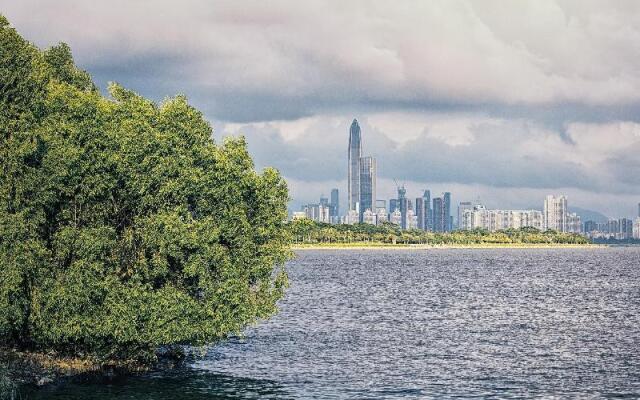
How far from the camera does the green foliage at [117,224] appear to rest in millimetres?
52656

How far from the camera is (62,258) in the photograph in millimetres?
53812

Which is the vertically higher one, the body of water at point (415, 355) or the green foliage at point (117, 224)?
the green foliage at point (117, 224)

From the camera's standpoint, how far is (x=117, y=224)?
5691cm

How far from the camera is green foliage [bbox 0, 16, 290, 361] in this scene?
5266cm

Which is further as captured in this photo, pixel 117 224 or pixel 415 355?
pixel 415 355

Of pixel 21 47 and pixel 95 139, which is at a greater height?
pixel 21 47

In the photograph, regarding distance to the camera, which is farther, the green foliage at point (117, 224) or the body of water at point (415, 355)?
the body of water at point (415, 355)

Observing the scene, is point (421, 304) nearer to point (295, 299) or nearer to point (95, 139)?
point (295, 299)

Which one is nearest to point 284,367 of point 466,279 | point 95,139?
point 95,139

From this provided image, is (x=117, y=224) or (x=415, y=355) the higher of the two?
(x=117, y=224)

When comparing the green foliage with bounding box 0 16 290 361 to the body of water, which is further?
the body of water

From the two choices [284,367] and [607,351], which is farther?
[607,351]

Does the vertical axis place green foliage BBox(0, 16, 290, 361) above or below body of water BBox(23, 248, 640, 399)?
above

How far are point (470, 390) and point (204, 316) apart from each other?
20459 millimetres
